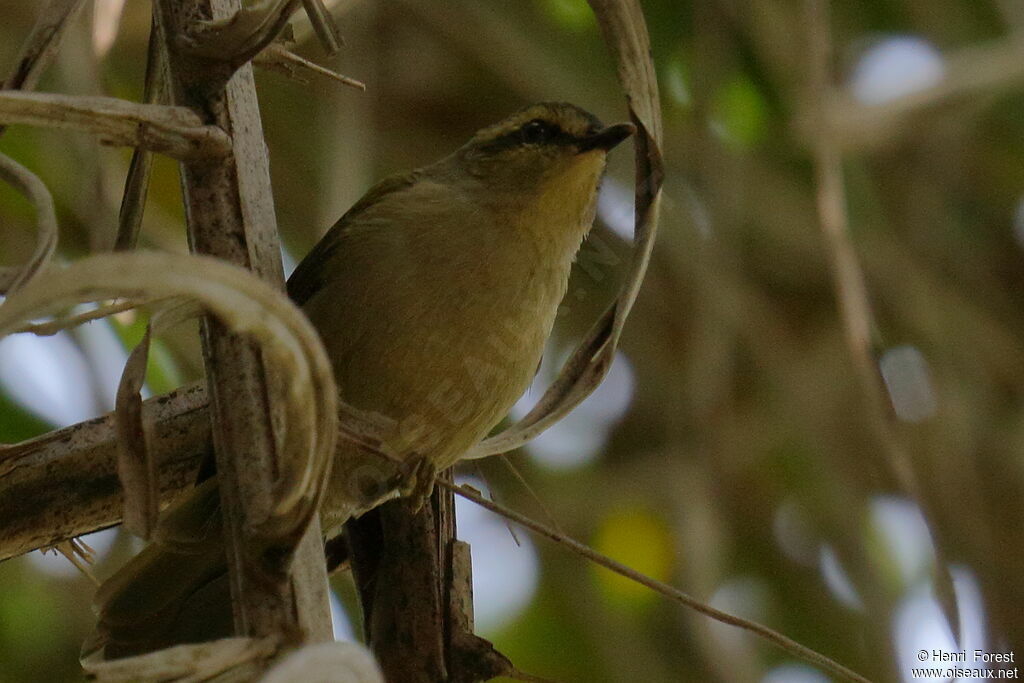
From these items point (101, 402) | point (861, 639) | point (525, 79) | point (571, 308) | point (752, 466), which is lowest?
point (861, 639)

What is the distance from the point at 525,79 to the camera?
142 inches

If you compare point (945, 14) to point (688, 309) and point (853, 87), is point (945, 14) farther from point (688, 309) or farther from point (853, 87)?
point (688, 309)

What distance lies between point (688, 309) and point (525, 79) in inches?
32.0

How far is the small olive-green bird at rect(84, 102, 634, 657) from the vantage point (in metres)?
1.95

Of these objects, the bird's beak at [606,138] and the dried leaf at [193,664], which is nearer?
the dried leaf at [193,664]

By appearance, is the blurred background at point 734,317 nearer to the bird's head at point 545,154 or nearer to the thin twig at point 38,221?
the bird's head at point 545,154

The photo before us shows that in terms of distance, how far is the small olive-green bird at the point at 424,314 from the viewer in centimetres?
195

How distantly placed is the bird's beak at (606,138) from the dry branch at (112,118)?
1378mm

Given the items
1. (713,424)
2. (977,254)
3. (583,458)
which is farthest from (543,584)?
(977,254)

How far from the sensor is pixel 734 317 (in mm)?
3541

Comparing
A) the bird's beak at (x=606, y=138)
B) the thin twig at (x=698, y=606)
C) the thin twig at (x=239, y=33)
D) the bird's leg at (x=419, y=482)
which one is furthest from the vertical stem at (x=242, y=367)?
the bird's beak at (x=606, y=138)

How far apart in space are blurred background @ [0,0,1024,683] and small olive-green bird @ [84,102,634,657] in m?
0.49

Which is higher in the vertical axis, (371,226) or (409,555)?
(371,226)

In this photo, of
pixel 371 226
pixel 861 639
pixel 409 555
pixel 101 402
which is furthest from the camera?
pixel 861 639
